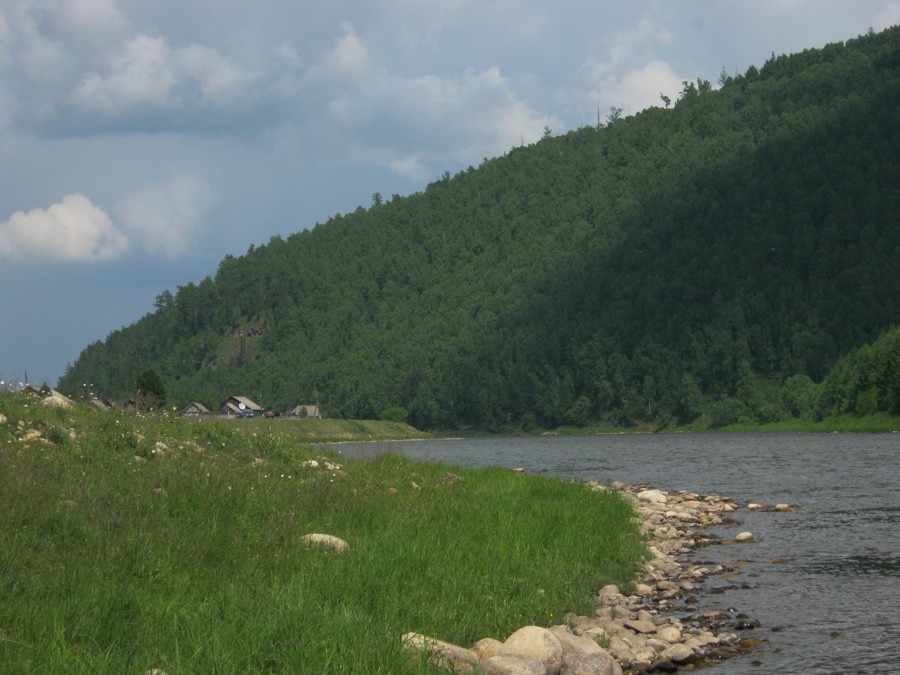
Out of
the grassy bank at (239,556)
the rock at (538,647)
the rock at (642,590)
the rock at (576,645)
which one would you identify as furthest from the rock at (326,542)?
the rock at (642,590)

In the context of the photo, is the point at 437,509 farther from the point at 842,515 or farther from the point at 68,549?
the point at 842,515

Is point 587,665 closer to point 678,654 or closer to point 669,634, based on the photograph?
point 678,654

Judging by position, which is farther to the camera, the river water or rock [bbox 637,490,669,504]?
rock [bbox 637,490,669,504]

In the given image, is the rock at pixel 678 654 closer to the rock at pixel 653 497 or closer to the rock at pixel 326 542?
the rock at pixel 326 542

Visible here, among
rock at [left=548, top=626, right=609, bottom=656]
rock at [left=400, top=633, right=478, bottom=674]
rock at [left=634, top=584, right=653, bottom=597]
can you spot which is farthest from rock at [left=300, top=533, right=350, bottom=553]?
rock at [left=634, top=584, right=653, bottom=597]

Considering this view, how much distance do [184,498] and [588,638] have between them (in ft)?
21.2

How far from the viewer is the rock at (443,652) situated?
953 centimetres

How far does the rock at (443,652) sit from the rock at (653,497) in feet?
77.5

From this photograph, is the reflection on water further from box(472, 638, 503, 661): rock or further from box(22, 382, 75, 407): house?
box(22, 382, 75, 407): house

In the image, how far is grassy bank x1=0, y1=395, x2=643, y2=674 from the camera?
9172 mm

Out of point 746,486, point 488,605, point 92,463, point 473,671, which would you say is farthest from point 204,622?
point 746,486

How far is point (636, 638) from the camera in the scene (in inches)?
527

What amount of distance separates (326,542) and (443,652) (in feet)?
15.5

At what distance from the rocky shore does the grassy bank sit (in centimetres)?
57
